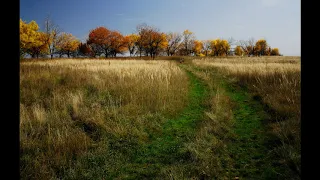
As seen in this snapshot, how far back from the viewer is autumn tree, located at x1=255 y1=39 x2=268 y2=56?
111 metres

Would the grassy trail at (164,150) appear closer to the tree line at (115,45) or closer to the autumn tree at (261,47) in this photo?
the tree line at (115,45)

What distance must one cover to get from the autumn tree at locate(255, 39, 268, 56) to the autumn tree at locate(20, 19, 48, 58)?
99.9 m

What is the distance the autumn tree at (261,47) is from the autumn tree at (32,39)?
99.9 m

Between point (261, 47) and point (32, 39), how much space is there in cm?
10591

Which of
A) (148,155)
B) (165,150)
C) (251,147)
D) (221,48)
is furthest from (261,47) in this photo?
(148,155)

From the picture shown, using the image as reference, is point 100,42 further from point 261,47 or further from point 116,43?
point 261,47

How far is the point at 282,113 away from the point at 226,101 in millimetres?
1883

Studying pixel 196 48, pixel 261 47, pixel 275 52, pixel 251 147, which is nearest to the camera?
pixel 251 147

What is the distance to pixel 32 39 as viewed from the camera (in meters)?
45.6

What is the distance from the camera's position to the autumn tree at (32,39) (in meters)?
44.5

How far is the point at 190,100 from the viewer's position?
7.39 metres

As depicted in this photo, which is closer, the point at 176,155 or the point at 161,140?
the point at 176,155

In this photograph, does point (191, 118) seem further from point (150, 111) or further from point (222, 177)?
point (222, 177)
